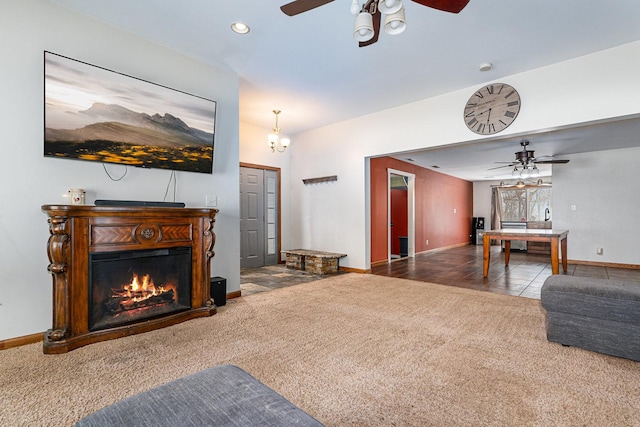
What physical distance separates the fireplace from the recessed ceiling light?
87.4 inches

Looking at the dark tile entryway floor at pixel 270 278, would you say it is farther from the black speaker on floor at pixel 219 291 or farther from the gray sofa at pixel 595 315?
the gray sofa at pixel 595 315

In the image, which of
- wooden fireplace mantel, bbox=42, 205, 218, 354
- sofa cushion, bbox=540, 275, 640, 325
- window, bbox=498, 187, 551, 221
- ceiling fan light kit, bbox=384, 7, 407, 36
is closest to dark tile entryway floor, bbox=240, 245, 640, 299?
wooden fireplace mantel, bbox=42, 205, 218, 354

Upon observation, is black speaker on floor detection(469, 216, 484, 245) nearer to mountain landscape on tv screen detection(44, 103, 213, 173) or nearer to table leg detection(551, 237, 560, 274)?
table leg detection(551, 237, 560, 274)

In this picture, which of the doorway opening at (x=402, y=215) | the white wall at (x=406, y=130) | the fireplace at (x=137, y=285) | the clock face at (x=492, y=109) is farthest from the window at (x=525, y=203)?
the fireplace at (x=137, y=285)

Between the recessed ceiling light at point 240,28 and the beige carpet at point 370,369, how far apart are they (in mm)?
2868

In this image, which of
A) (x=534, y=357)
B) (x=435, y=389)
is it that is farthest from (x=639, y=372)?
(x=435, y=389)

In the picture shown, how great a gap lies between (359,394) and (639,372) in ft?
6.19

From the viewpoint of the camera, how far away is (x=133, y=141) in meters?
2.96

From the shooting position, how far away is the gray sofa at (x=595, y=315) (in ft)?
7.00

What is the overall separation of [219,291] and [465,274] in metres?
4.19

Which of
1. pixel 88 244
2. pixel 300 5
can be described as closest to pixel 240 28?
pixel 300 5

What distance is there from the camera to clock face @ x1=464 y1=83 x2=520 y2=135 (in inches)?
152

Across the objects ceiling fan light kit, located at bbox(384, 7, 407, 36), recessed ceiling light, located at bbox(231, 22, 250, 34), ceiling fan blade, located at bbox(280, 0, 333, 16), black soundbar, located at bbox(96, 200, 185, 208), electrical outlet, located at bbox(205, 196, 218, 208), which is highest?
recessed ceiling light, located at bbox(231, 22, 250, 34)

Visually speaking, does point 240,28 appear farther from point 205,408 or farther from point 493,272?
point 493,272
